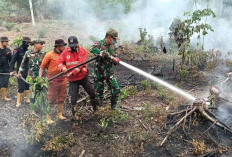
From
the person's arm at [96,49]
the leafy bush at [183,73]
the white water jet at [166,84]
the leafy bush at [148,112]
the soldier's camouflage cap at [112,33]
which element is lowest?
the leafy bush at [148,112]

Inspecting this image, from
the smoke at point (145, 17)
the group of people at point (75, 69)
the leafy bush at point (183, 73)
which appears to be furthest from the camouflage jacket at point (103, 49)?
the smoke at point (145, 17)

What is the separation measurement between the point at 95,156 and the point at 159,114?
2047 millimetres

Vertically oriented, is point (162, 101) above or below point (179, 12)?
below

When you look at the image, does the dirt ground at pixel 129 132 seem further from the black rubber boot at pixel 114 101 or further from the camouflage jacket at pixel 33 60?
the camouflage jacket at pixel 33 60

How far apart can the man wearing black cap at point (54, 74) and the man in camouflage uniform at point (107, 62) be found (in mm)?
776

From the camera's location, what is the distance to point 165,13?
59.3 feet

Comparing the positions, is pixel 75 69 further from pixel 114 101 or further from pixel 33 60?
pixel 33 60

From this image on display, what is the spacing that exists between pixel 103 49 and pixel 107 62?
0.33 m

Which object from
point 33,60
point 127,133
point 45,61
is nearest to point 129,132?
point 127,133

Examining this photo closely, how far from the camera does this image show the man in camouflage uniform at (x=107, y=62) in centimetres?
510

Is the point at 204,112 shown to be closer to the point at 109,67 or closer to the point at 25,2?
the point at 109,67

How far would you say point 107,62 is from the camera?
538cm

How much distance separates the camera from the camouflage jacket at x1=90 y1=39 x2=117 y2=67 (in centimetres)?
515

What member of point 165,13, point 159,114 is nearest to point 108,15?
point 165,13
